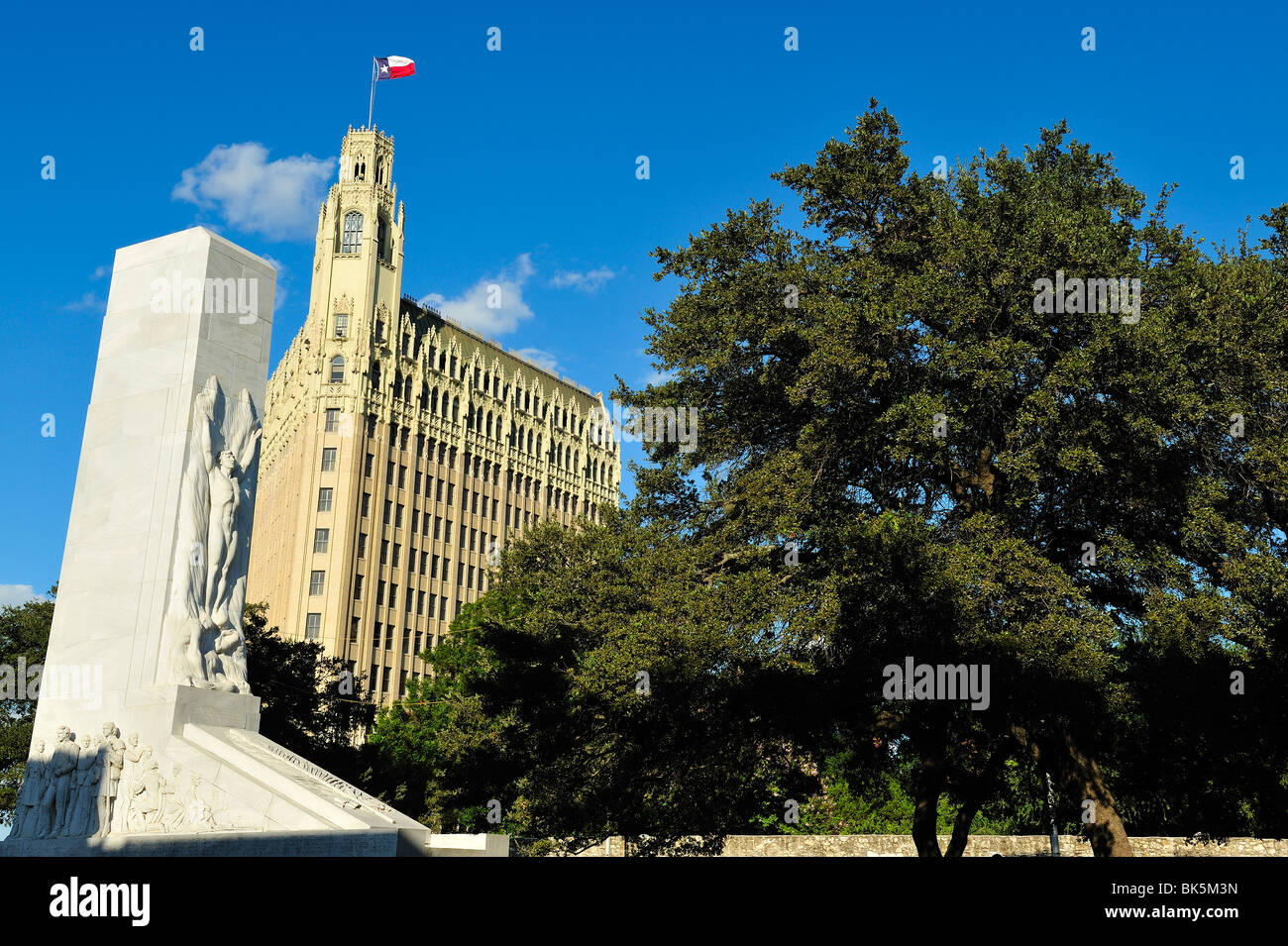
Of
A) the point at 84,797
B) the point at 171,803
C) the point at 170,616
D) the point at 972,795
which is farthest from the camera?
the point at 972,795

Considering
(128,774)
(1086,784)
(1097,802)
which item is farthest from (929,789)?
(128,774)

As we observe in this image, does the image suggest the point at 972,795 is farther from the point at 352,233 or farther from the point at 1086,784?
the point at 352,233

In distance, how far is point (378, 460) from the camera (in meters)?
81.8

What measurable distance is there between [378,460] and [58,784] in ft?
214

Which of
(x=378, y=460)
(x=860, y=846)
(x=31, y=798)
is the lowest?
(x=860, y=846)

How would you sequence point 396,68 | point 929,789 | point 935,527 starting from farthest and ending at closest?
point 396,68 → point 929,789 → point 935,527

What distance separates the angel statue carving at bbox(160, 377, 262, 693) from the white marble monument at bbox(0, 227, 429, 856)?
0.11ft

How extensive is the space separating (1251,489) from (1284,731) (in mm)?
5535

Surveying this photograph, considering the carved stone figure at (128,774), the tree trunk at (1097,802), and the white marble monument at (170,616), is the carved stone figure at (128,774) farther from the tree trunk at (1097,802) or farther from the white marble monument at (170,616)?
the tree trunk at (1097,802)

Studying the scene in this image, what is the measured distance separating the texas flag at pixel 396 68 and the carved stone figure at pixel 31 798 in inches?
2428

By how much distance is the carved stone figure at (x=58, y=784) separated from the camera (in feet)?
57.6

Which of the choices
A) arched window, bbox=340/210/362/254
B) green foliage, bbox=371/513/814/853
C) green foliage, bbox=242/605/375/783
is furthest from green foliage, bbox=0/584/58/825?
arched window, bbox=340/210/362/254

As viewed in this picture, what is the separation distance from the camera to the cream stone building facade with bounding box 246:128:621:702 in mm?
78062
